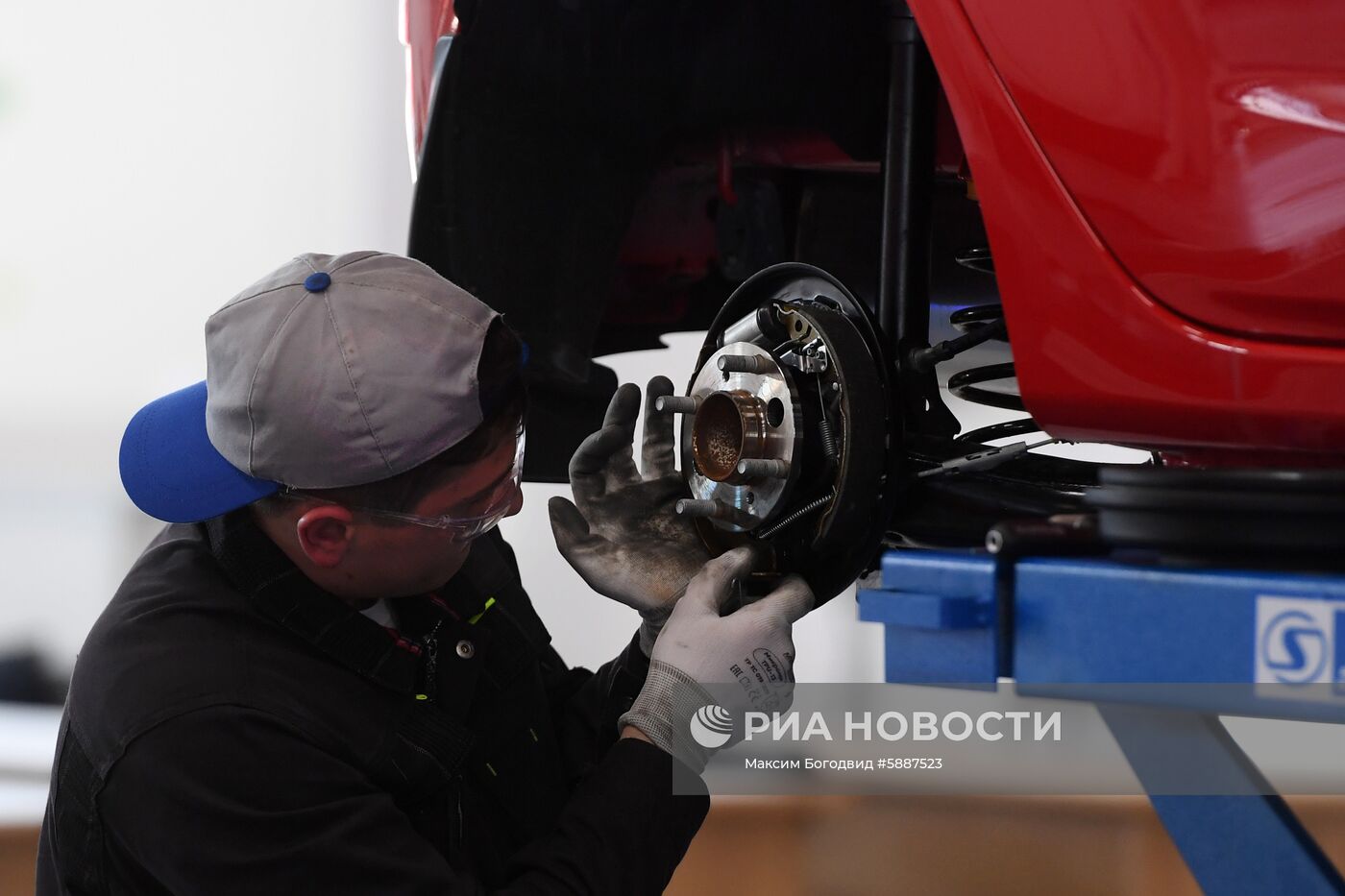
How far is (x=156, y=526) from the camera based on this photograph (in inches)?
121

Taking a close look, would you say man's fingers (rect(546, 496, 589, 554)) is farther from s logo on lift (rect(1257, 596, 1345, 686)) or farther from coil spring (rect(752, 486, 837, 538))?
s logo on lift (rect(1257, 596, 1345, 686))

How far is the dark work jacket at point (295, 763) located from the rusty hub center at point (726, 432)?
268mm

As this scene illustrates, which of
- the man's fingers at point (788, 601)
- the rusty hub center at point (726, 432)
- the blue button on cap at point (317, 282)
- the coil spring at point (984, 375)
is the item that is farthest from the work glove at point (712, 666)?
the blue button on cap at point (317, 282)

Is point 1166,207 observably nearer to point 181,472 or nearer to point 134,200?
point 181,472

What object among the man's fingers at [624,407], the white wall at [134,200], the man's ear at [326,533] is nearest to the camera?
the man's ear at [326,533]

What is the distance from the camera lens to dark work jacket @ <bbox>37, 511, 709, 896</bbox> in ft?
2.92

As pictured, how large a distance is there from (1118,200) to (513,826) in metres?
0.80

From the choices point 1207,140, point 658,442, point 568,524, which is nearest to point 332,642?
point 568,524

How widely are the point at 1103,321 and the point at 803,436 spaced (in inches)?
12.7

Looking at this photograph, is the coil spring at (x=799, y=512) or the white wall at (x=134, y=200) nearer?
the coil spring at (x=799, y=512)

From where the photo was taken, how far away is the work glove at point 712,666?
41.0 inches

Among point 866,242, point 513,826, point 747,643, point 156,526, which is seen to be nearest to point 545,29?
point 866,242

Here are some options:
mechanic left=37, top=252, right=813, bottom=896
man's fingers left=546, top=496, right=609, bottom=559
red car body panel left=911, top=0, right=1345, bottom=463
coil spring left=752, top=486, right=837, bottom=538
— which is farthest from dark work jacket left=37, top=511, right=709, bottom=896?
red car body panel left=911, top=0, right=1345, bottom=463

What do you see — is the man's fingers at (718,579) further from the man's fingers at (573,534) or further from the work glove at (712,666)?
the man's fingers at (573,534)
